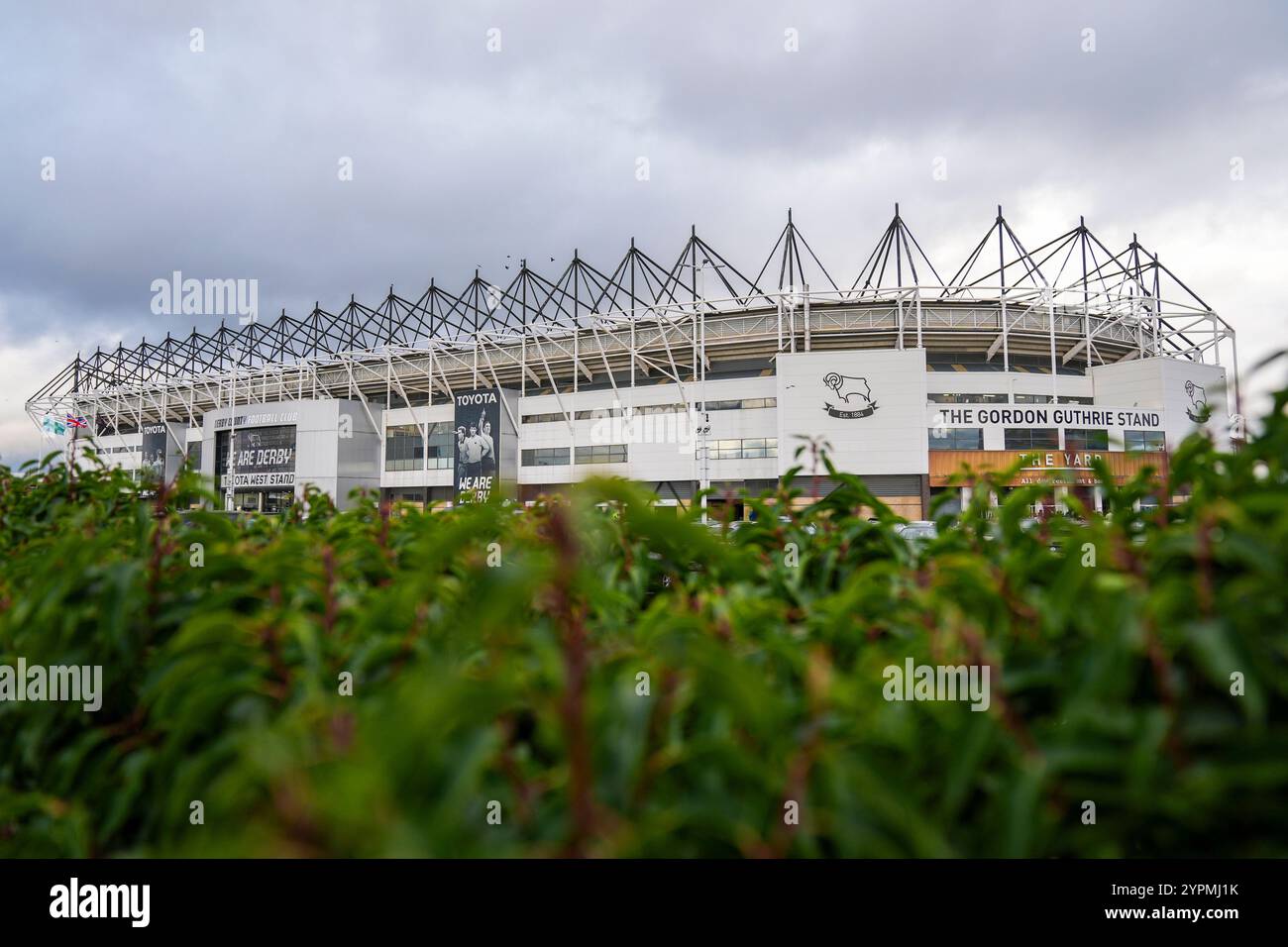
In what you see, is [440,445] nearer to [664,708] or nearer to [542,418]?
[542,418]

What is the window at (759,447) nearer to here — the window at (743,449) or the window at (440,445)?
the window at (743,449)

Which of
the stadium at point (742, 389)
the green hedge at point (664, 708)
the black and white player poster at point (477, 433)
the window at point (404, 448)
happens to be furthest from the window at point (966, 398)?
the green hedge at point (664, 708)

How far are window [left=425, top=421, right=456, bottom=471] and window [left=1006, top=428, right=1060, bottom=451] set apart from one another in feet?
106

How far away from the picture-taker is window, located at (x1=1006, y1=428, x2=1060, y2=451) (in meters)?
33.9

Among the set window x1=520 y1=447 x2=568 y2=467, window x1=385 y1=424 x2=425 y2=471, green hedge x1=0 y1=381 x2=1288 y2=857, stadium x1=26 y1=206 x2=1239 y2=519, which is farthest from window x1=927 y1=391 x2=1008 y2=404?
green hedge x1=0 y1=381 x2=1288 y2=857

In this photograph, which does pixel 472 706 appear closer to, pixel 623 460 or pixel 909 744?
pixel 909 744

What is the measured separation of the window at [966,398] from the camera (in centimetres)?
3653

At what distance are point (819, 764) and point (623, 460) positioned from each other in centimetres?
3807

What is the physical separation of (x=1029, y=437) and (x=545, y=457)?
2662 centimetres

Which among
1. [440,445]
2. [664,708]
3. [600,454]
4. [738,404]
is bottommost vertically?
[664,708]

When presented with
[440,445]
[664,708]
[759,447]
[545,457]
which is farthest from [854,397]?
[664,708]

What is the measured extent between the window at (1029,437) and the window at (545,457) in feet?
78.9

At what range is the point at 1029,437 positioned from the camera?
112 feet
